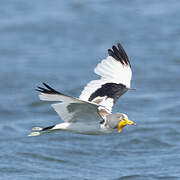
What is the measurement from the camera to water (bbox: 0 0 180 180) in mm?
10461

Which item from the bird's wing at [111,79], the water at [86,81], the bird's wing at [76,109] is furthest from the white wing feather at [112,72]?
the water at [86,81]

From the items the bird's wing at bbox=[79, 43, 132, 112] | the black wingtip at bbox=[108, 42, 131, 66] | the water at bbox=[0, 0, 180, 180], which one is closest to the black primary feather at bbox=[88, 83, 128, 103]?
the bird's wing at bbox=[79, 43, 132, 112]

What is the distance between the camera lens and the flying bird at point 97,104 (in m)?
7.28

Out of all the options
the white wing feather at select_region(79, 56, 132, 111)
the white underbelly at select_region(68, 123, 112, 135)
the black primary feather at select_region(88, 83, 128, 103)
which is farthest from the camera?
the white wing feather at select_region(79, 56, 132, 111)

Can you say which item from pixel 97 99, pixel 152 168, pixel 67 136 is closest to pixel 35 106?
pixel 67 136

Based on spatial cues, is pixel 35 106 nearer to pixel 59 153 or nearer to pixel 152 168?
pixel 59 153

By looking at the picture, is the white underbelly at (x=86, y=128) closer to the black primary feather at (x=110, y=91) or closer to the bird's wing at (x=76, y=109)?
the bird's wing at (x=76, y=109)

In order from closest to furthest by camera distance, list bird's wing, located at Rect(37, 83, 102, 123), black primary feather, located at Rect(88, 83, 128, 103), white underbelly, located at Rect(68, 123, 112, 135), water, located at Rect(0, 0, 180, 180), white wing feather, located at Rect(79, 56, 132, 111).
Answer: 1. bird's wing, located at Rect(37, 83, 102, 123)
2. white underbelly, located at Rect(68, 123, 112, 135)
3. black primary feather, located at Rect(88, 83, 128, 103)
4. white wing feather, located at Rect(79, 56, 132, 111)
5. water, located at Rect(0, 0, 180, 180)

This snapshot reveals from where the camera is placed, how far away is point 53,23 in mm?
17750

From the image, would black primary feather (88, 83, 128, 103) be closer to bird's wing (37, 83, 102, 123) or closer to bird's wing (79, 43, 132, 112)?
bird's wing (79, 43, 132, 112)

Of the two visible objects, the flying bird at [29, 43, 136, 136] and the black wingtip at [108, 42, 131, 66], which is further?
the black wingtip at [108, 42, 131, 66]

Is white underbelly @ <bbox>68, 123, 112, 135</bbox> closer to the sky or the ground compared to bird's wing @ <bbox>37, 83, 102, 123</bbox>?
closer to the ground

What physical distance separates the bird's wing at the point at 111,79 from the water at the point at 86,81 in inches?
63.0

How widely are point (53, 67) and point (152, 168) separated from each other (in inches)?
228
